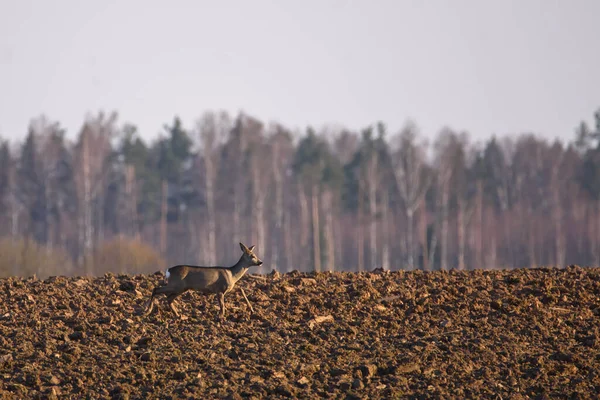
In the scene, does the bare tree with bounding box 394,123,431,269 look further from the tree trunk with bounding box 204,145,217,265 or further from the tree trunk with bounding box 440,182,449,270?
the tree trunk with bounding box 204,145,217,265

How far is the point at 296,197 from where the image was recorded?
69.9 meters

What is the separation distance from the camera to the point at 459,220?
6662 cm

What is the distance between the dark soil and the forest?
155 ft

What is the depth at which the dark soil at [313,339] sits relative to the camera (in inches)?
445

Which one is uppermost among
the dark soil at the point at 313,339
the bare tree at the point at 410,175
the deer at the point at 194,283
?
the bare tree at the point at 410,175

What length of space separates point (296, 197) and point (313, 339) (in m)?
57.2

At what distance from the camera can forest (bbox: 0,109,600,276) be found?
65.7m

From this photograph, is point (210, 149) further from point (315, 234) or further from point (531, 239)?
point (531, 239)

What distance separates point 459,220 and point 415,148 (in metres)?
6.04

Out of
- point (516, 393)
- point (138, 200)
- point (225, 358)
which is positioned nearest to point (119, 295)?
point (225, 358)

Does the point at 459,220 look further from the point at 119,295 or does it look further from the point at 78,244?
the point at 119,295

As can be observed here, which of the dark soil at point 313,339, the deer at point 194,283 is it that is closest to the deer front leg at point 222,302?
the deer at point 194,283

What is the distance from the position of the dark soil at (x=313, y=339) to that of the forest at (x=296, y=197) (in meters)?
47.2

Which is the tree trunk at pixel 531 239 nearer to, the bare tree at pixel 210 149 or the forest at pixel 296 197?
the forest at pixel 296 197
